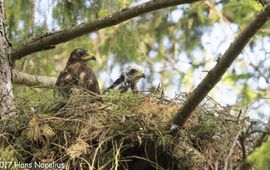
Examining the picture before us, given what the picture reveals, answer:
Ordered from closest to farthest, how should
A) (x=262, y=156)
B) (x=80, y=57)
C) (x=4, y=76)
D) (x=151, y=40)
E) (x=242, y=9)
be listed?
(x=262, y=156)
(x=4, y=76)
(x=242, y=9)
(x=80, y=57)
(x=151, y=40)

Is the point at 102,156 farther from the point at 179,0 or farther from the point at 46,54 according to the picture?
the point at 46,54

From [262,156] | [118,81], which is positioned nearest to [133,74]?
[118,81]

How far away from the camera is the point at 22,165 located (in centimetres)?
496

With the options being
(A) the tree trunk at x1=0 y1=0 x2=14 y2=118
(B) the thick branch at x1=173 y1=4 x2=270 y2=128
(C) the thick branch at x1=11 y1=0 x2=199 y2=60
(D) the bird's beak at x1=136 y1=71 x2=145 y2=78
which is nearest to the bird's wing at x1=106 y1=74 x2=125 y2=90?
(D) the bird's beak at x1=136 y1=71 x2=145 y2=78

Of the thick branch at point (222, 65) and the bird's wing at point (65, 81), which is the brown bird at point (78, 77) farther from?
the thick branch at point (222, 65)

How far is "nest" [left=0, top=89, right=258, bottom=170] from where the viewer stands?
511 cm

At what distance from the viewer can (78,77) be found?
22.3 feet

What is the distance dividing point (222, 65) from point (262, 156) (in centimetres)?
110

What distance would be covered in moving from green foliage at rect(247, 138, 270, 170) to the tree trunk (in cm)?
234

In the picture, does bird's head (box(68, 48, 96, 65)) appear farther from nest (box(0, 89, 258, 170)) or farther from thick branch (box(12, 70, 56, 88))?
nest (box(0, 89, 258, 170))

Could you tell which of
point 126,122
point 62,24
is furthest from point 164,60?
point 126,122

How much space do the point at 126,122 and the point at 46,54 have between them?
10.5 feet

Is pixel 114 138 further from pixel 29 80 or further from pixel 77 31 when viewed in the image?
pixel 29 80

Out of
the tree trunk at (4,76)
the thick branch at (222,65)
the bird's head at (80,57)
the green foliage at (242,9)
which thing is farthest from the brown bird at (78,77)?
the thick branch at (222,65)
